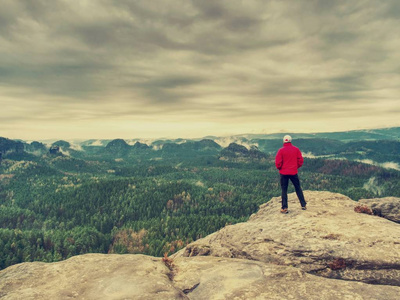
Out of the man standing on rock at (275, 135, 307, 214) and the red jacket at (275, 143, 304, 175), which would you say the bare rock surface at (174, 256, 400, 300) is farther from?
the red jacket at (275, 143, 304, 175)

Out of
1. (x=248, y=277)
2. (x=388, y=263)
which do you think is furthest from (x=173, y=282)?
(x=388, y=263)

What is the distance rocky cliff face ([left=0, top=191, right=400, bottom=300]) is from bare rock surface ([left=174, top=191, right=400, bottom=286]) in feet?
0.25

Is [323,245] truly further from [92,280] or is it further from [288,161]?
[92,280]

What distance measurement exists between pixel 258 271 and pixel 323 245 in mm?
7504

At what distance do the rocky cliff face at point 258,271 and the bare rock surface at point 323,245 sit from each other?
3.0 inches

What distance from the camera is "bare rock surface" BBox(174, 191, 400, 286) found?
18.3 m

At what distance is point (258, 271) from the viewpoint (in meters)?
17.7

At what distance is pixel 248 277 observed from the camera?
1678cm

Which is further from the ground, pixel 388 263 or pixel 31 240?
pixel 388 263

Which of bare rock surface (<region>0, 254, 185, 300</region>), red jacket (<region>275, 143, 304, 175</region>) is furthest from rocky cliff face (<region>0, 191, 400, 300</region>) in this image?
red jacket (<region>275, 143, 304, 175</region>)

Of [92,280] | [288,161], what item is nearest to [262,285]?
[92,280]

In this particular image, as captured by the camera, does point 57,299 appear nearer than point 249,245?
Yes

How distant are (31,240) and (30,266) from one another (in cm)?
22589

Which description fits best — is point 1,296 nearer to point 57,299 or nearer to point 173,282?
point 57,299
